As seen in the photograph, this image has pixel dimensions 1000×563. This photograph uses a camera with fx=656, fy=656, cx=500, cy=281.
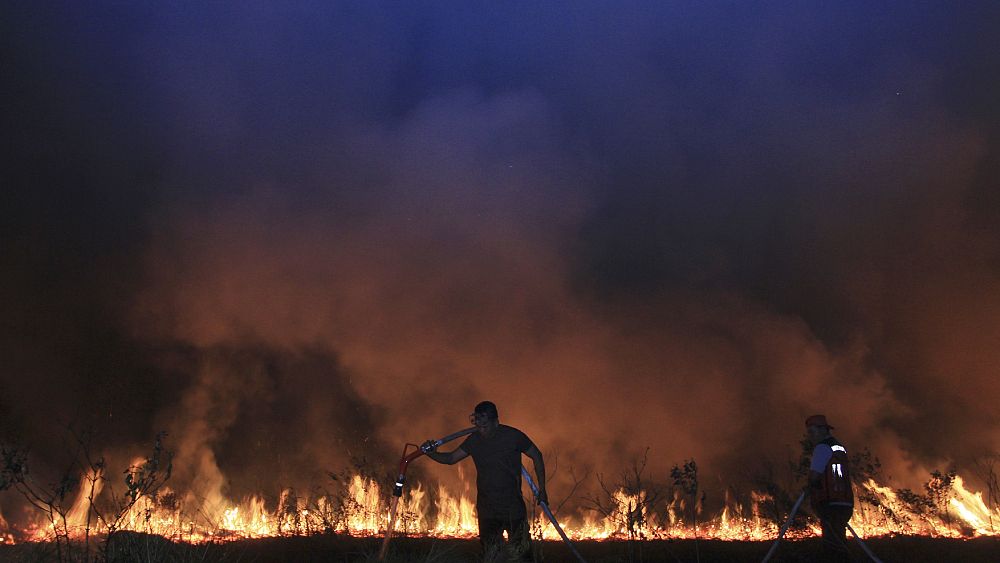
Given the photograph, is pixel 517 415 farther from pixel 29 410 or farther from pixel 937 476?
pixel 29 410

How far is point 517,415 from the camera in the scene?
1803 centimetres

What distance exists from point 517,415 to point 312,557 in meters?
10.4

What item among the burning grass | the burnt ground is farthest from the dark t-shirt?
the burning grass

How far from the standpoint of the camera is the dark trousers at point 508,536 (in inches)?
239

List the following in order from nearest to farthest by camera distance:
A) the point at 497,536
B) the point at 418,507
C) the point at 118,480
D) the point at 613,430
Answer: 1. the point at 497,536
2. the point at 418,507
3. the point at 118,480
4. the point at 613,430

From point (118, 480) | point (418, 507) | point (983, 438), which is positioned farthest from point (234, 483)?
point (983, 438)

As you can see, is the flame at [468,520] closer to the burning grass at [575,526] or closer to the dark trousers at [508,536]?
the burning grass at [575,526]

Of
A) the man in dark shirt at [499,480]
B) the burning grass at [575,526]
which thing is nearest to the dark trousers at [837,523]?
the burning grass at [575,526]

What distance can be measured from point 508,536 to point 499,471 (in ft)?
2.03

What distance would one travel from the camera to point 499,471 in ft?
20.7

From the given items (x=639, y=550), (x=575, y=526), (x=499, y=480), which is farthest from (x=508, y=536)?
(x=575, y=526)

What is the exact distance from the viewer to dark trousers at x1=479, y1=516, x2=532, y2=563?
6.07m

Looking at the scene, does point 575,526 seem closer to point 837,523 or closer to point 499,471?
point 837,523

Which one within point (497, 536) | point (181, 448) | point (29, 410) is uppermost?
point (29, 410)
